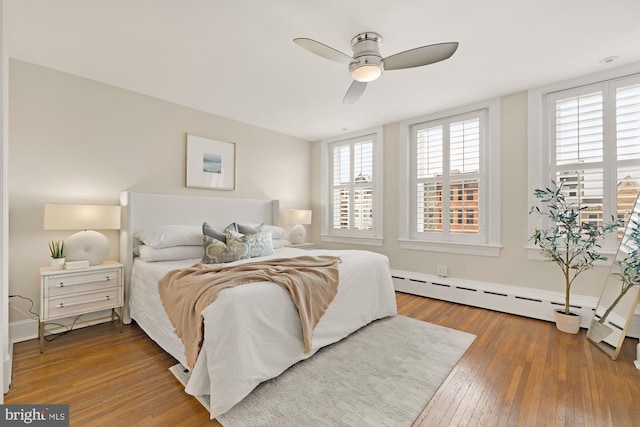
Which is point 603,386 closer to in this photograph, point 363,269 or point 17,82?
point 363,269

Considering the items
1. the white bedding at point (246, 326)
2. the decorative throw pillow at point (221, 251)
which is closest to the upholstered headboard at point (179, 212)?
the white bedding at point (246, 326)

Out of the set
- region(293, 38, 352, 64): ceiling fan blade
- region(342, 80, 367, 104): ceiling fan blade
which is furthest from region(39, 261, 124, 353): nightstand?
region(342, 80, 367, 104): ceiling fan blade

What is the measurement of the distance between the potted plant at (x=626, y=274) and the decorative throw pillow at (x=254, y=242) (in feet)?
10.3

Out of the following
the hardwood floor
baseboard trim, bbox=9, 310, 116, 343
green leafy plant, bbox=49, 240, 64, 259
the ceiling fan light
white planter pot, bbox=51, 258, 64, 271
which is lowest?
the hardwood floor

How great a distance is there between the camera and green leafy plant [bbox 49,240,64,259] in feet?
8.30

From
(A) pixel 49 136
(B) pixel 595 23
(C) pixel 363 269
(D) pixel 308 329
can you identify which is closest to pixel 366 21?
(B) pixel 595 23

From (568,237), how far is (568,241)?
0.08 meters

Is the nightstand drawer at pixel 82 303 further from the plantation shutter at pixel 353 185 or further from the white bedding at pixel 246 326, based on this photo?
the plantation shutter at pixel 353 185

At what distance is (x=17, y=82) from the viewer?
2.58 meters

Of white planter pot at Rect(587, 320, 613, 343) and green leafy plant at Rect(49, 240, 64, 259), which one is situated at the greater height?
green leafy plant at Rect(49, 240, 64, 259)

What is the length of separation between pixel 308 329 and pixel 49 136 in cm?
301

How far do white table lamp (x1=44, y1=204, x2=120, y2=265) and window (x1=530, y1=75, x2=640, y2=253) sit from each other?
14.6 ft

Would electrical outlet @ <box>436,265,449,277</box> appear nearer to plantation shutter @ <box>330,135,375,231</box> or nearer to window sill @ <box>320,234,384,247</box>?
window sill @ <box>320,234,384,247</box>

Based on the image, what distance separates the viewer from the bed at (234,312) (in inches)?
65.3
